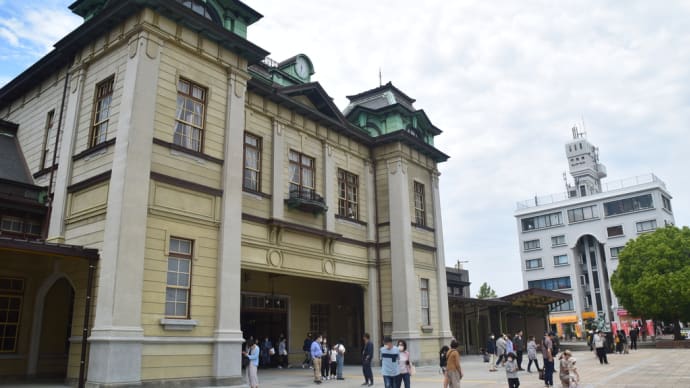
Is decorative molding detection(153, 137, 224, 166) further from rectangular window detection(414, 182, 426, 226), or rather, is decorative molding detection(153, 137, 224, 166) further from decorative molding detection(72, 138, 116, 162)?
rectangular window detection(414, 182, 426, 226)

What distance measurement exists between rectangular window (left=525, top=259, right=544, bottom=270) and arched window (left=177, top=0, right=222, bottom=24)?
2787 inches

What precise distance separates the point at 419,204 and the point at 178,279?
15884 mm

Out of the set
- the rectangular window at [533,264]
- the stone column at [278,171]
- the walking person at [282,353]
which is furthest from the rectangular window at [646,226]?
the stone column at [278,171]

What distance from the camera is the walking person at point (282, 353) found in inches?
957

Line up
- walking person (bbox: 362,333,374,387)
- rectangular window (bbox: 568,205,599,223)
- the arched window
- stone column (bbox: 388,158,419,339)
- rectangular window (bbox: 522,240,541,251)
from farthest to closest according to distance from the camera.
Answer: rectangular window (bbox: 522,240,541,251), rectangular window (bbox: 568,205,599,223), stone column (bbox: 388,158,419,339), the arched window, walking person (bbox: 362,333,374,387)

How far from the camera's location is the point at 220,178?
1759cm

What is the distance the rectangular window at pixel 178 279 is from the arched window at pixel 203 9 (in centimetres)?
769

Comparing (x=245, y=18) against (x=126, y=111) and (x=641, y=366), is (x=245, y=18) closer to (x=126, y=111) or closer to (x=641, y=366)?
(x=126, y=111)

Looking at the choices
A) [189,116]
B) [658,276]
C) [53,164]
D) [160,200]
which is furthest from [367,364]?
[658,276]

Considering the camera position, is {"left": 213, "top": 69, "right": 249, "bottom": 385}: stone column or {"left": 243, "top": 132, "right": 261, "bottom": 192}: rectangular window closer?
{"left": 213, "top": 69, "right": 249, "bottom": 385}: stone column

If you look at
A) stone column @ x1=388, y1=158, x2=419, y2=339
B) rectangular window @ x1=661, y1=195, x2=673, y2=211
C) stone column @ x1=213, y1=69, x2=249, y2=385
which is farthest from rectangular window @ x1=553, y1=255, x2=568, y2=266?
stone column @ x1=213, y1=69, x2=249, y2=385

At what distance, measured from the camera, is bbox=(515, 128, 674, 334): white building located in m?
70.2

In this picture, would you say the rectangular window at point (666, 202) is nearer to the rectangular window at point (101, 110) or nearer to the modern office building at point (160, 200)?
the modern office building at point (160, 200)

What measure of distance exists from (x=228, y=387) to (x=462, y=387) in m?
7.34
